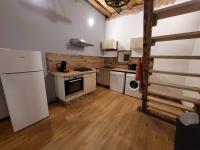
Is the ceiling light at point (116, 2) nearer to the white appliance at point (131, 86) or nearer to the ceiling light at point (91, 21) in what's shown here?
the ceiling light at point (91, 21)

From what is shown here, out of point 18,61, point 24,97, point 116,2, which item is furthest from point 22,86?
point 116,2

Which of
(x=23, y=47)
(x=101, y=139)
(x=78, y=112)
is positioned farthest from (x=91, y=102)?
(x=23, y=47)

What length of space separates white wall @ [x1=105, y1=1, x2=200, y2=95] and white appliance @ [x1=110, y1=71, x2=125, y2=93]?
1.03 meters

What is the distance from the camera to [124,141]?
1.54 m

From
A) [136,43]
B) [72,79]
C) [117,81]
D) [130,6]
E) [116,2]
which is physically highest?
[130,6]

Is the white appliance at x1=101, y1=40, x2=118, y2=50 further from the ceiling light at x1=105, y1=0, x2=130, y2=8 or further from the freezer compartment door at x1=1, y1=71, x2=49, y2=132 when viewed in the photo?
the freezer compartment door at x1=1, y1=71, x2=49, y2=132

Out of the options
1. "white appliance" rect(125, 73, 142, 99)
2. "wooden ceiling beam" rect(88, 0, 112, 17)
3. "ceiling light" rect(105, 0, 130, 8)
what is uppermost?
"wooden ceiling beam" rect(88, 0, 112, 17)

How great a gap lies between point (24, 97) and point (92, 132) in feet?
4.37

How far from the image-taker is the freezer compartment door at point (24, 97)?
4.98 feet

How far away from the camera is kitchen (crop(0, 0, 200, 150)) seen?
1.54 metres

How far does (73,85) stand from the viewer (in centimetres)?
259

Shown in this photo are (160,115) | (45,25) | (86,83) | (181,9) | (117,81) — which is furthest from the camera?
(117,81)

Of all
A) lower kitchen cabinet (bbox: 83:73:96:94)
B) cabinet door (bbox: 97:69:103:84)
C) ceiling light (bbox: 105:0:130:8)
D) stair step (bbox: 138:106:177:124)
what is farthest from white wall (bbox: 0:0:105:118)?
stair step (bbox: 138:106:177:124)

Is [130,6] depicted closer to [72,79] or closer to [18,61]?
[72,79]
